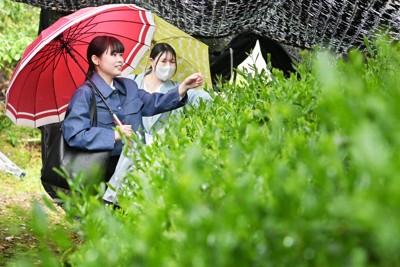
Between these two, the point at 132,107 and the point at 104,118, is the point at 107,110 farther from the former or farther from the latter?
the point at 132,107

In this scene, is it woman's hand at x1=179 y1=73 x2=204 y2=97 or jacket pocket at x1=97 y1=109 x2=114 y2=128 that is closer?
woman's hand at x1=179 y1=73 x2=204 y2=97

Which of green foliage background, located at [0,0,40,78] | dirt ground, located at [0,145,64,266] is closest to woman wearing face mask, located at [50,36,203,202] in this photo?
dirt ground, located at [0,145,64,266]

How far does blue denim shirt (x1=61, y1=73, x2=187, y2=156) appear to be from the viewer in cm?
517

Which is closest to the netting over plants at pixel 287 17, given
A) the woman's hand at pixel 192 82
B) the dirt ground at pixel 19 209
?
the woman's hand at pixel 192 82

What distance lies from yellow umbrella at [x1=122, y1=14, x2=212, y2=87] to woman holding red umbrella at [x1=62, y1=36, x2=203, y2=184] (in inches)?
41.7

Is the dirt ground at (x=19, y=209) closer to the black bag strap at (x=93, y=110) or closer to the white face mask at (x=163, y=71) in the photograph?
the black bag strap at (x=93, y=110)

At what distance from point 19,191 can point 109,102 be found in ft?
30.3

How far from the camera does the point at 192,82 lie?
17.4 feet

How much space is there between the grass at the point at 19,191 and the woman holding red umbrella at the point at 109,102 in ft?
2.04

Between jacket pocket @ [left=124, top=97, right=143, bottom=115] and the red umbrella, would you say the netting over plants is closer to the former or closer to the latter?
the red umbrella

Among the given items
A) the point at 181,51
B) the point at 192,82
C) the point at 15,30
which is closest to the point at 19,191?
the point at 15,30

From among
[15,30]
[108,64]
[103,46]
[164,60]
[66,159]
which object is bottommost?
[15,30]

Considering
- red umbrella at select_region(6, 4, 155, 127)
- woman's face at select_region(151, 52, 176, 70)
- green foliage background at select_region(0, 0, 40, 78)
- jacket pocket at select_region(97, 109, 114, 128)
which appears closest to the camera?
→ jacket pocket at select_region(97, 109, 114, 128)

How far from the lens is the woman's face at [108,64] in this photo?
17.8ft
